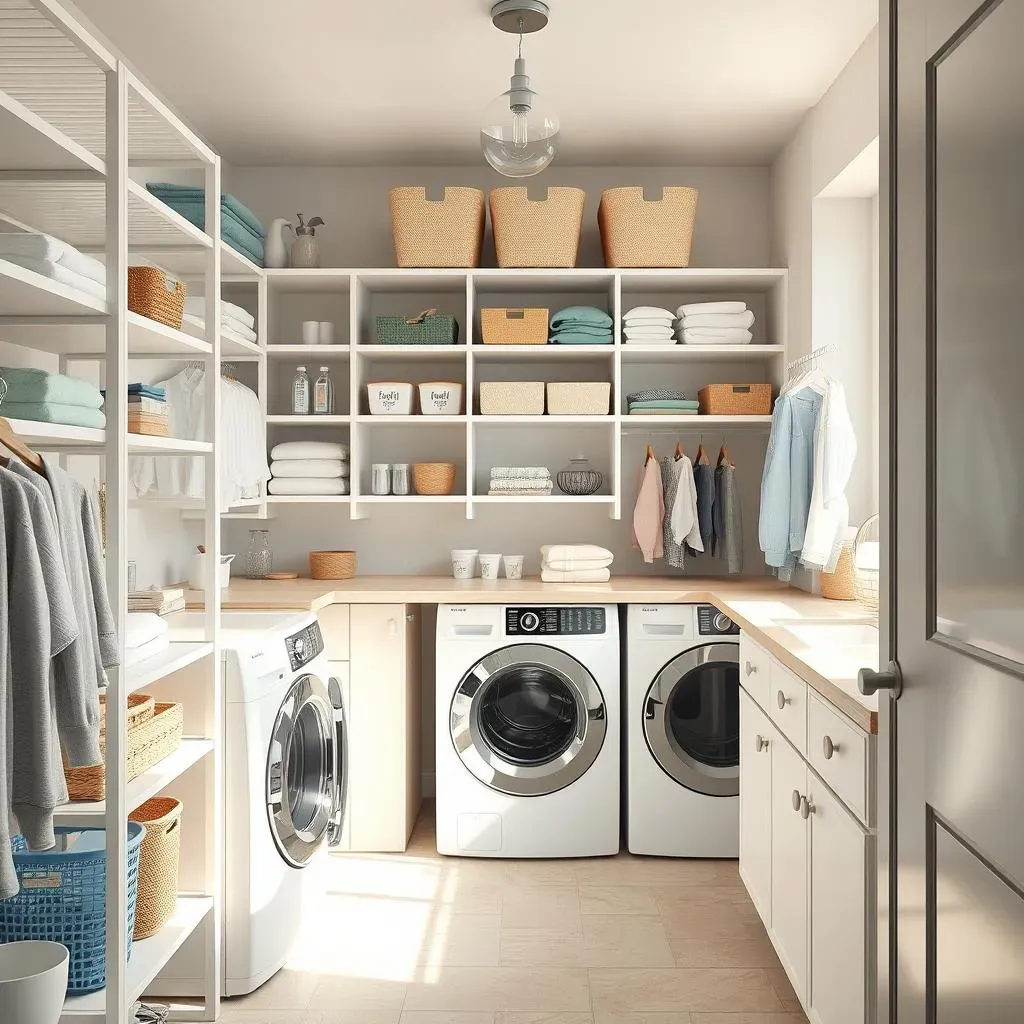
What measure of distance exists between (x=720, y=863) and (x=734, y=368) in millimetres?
1970

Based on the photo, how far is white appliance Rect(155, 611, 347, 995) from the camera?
2504 millimetres

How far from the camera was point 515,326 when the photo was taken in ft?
12.4

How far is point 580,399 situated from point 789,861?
1971 millimetres

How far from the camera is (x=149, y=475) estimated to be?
3.05 metres

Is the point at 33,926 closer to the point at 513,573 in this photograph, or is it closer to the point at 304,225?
the point at 513,573

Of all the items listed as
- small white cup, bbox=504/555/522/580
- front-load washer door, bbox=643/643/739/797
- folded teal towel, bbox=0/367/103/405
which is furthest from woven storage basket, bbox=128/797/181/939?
small white cup, bbox=504/555/522/580

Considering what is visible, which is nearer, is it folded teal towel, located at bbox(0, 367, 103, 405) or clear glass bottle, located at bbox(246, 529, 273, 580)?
folded teal towel, located at bbox(0, 367, 103, 405)

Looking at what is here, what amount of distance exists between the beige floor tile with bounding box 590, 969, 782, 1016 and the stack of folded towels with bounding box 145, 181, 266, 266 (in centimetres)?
229

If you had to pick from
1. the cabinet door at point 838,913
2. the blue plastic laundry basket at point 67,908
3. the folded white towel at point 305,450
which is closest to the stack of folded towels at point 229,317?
the folded white towel at point 305,450

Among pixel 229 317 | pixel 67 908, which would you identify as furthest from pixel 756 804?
pixel 229 317

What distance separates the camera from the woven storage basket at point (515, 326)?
12.4 ft

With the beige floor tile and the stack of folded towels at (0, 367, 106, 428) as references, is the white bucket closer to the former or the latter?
the stack of folded towels at (0, 367, 106, 428)

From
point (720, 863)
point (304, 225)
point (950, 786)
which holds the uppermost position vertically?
point (304, 225)

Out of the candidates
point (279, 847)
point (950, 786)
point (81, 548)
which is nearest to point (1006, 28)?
point (950, 786)
